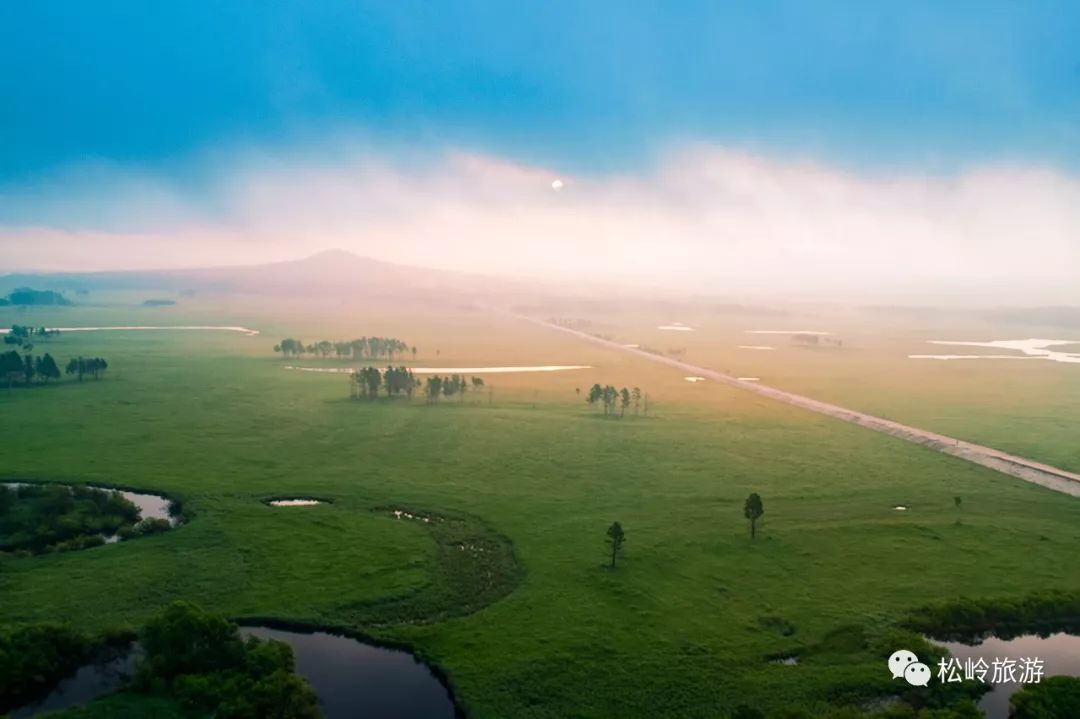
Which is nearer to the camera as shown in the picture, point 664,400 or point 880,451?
point 880,451

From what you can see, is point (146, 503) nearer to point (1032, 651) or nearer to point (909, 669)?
point (909, 669)

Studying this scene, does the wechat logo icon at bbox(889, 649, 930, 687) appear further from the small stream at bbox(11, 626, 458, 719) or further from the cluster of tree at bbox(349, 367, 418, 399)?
the cluster of tree at bbox(349, 367, 418, 399)

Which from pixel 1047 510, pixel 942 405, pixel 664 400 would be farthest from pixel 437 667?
pixel 942 405

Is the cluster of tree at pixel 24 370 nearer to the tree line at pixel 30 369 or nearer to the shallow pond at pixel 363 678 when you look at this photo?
the tree line at pixel 30 369

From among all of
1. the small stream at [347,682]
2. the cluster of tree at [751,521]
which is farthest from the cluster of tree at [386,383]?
the small stream at [347,682]

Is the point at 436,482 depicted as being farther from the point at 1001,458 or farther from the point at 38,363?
the point at 38,363

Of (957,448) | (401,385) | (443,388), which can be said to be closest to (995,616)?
(957,448)
